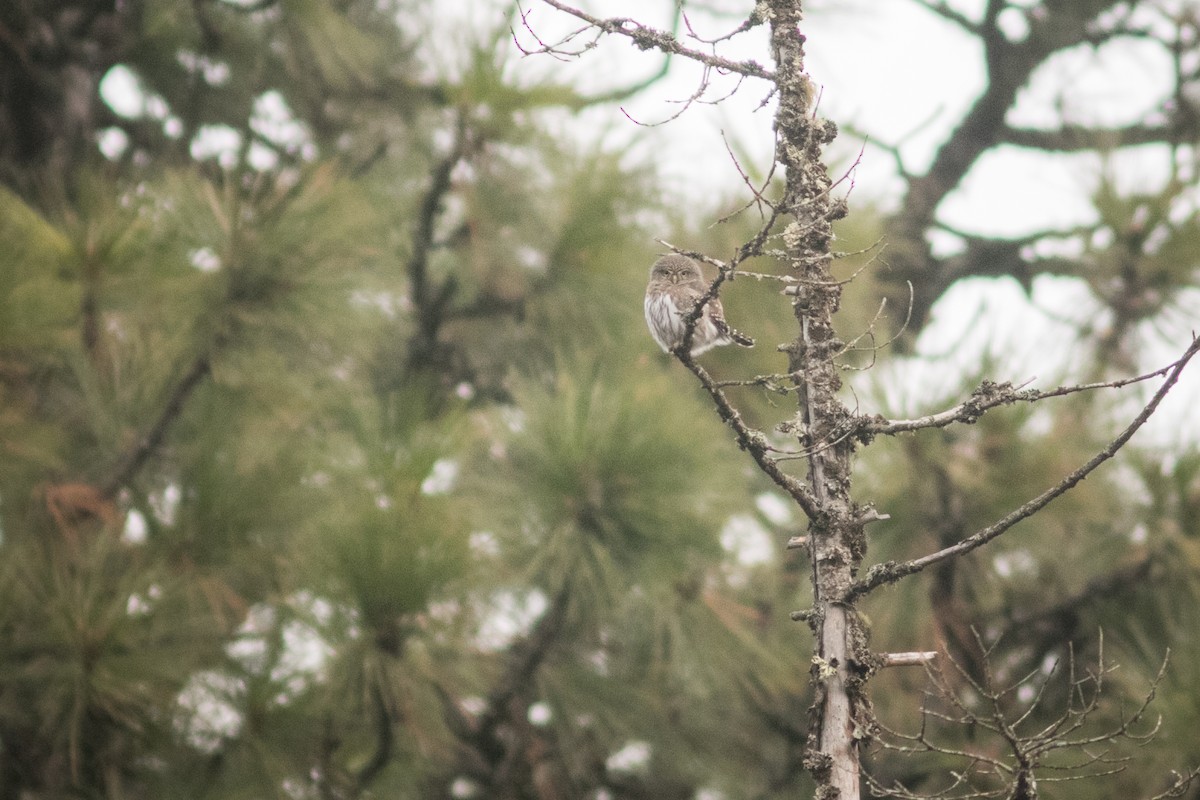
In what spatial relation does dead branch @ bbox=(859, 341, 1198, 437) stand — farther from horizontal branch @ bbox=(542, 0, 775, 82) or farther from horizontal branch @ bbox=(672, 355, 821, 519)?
horizontal branch @ bbox=(542, 0, 775, 82)

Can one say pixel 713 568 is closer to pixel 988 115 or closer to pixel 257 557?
pixel 257 557

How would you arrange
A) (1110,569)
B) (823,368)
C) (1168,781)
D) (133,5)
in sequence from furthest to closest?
(133,5), (1110,569), (1168,781), (823,368)

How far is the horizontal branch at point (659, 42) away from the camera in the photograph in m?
1.55

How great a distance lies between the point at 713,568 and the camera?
3678 millimetres

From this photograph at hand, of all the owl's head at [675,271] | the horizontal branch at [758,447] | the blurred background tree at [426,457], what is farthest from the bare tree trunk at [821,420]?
the blurred background tree at [426,457]

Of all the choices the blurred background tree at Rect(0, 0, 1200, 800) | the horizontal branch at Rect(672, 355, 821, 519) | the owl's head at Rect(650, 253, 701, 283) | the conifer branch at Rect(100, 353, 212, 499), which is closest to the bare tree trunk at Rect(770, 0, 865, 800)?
the horizontal branch at Rect(672, 355, 821, 519)

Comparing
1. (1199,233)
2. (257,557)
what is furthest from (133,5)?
(1199,233)

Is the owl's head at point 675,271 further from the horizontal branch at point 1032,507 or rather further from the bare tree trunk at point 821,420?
the horizontal branch at point 1032,507

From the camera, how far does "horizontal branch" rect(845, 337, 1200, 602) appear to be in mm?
1339

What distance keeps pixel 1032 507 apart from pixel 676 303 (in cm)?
139

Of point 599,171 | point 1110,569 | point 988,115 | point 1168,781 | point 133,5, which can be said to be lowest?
point 1168,781

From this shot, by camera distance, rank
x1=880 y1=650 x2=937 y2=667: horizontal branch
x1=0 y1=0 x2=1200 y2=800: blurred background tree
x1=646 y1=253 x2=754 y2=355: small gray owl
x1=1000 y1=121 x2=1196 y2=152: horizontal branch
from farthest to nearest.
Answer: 1. x1=1000 y1=121 x2=1196 y2=152: horizontal branch
2. x1=0 y1=0 x2=1200 y2=800: blurred background tree
3. x1=646 y1=253 x2=754 y2=355: small gray owl
4. x1=880 y1=650 x2=937 y2=667: horizontal branch

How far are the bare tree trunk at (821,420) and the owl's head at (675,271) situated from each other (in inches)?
46.2

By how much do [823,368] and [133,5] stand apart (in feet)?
11.6
